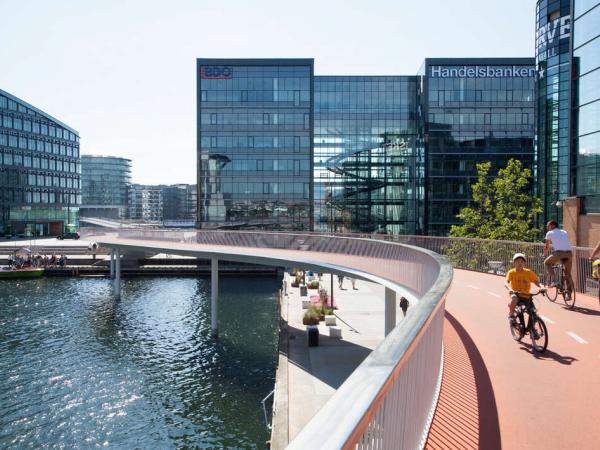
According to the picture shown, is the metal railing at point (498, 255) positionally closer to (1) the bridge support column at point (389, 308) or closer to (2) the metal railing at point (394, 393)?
(1) the bridge support column at point (389, 308)

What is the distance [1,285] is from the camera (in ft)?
183

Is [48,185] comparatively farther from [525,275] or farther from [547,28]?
[525,275]

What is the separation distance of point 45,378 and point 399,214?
5297 cm

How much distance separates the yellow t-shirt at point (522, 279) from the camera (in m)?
8.97

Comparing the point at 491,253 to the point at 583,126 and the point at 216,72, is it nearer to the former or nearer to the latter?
the point at 583,126

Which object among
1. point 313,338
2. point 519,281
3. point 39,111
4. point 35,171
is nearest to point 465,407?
point 519,281

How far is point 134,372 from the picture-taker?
26094 mm

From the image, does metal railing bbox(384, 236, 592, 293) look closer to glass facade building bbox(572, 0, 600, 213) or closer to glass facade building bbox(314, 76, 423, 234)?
glass facade building bbox(572, 0, 600, 213)

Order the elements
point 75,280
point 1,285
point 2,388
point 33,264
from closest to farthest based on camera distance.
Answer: point 2,388
point 1,285
point 75,280
point 33,264

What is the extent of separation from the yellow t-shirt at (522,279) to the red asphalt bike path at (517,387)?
912 millimetres

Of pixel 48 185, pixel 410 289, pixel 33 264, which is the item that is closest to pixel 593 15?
pixel 410 289

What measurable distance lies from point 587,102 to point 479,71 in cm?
5255

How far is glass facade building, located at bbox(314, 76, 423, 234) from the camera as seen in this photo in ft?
227

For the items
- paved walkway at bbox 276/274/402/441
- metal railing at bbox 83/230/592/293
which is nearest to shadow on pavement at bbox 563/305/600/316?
metal railing at bbox 83/230/592/293
